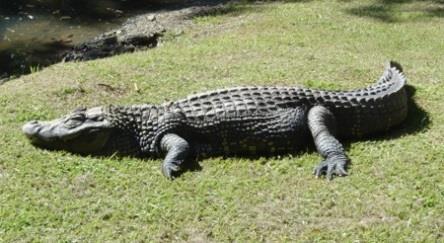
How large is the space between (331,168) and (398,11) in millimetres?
7310

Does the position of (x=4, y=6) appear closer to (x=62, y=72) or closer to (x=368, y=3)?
(x=62, y=72)

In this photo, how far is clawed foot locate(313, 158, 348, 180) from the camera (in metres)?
5.88

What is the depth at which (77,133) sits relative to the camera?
6305mm

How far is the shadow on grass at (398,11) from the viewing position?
11969 mm

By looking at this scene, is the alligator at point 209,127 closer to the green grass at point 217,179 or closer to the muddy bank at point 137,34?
the green grass at point 217,179

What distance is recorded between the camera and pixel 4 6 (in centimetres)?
1457

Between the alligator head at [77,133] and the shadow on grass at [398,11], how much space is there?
6.94 metres

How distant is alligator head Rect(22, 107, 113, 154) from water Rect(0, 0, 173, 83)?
4.62 meters

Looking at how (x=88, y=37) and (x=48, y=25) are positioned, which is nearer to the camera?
(x=88, y=37)

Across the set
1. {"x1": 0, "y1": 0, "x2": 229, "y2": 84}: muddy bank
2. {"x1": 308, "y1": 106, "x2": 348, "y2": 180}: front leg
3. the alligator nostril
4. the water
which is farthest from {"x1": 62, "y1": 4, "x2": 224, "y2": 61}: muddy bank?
{"x1": 308, "y1": 106, "x2": 348, "y2": 180}: front leg

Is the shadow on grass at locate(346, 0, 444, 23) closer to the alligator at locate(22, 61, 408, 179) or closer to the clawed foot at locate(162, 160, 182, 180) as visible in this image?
the alligator at locate(22, 61, 408, 179)

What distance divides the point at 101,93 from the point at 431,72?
4211 mm

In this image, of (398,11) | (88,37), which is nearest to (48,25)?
(88,37)

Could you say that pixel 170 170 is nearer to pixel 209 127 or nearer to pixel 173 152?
pixel 173 152
